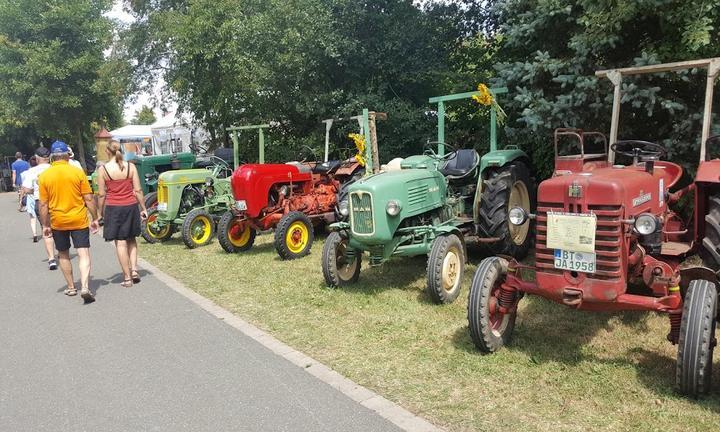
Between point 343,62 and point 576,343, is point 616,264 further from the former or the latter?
point 343,62

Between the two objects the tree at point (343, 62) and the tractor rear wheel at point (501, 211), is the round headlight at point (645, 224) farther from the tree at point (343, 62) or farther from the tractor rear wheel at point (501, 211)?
the tree at point (343, 62)

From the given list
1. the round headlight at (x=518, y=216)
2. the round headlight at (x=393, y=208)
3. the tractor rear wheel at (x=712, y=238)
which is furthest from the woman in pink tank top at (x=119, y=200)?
the tractor rear wheel at (x=712, y=238)

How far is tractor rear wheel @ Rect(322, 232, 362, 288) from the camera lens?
5.86m

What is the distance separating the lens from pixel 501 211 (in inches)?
243

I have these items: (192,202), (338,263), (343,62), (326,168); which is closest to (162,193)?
(192,202)

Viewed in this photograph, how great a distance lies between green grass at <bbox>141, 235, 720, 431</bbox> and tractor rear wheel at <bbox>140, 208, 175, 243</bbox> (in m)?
3.80

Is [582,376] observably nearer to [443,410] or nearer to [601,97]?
[443,410]

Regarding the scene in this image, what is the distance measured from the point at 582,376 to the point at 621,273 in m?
0.72

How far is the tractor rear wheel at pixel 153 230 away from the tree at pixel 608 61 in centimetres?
617

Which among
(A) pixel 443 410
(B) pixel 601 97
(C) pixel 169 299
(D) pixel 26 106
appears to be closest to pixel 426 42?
(B) pixel 601 97

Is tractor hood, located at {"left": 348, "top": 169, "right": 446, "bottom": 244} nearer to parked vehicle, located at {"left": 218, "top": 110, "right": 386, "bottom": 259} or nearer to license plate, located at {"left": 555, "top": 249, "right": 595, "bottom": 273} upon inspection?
parked vehicle, located at {"left": 218, "top": 110, "right": 386, "bottom": 259}

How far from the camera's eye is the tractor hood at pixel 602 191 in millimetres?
3568

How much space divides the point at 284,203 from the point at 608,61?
15.4 ft

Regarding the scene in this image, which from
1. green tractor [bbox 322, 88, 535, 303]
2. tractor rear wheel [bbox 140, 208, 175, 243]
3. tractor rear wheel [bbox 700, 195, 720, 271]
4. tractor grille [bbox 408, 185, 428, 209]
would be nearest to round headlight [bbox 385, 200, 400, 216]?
green tractor [bbox 322, 88, 535, 303]
